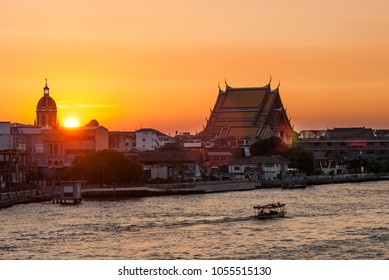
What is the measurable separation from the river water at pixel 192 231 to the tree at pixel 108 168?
175 inches

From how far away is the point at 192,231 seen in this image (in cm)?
1678

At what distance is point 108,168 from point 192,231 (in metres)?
13.3

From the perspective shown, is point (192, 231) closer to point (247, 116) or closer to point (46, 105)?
point (46, 105)

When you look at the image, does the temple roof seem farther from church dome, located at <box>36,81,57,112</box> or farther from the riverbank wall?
the riverbank wall

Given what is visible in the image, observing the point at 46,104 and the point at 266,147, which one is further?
the point at 46,104

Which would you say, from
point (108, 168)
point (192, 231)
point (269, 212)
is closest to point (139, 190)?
point (108, 168)

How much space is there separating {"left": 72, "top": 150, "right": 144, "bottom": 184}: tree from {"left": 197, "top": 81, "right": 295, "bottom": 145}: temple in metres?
18.8

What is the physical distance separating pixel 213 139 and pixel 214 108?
3.79 meters

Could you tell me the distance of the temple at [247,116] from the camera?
49750mm

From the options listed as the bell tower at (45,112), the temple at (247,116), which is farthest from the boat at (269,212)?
the temple at (247,116)

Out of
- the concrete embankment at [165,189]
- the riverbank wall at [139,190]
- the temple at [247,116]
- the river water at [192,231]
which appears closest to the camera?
the river water at [192,231]

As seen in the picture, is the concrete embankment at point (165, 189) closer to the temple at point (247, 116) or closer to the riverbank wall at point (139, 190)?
the riverbank wall at point (139, 190)

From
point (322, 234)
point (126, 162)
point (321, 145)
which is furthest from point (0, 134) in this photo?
point (321, 145)

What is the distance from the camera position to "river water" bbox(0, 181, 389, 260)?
13648 millimetres
